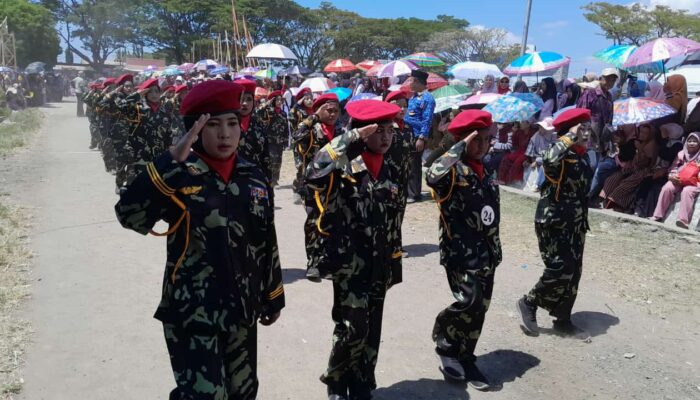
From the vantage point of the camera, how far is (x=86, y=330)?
504 cm

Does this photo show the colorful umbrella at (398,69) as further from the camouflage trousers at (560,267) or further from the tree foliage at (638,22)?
the tree foliage at (638,22)

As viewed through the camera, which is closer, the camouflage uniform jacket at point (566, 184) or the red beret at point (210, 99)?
the red beret at point (210, 99)

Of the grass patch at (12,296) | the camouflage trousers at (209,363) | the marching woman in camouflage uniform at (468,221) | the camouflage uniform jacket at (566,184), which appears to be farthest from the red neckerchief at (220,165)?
the camouflage uniform jacket at (566,184)

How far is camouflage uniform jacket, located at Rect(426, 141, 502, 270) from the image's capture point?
4148 millimetres

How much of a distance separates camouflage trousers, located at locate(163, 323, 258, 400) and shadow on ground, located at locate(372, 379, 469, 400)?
1468mm

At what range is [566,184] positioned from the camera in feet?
16.3

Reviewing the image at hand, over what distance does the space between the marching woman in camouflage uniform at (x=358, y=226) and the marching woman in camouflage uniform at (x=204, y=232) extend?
0.86 m

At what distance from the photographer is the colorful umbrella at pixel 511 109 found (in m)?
10.4

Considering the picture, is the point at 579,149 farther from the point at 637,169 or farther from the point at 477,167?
the point at 637,169

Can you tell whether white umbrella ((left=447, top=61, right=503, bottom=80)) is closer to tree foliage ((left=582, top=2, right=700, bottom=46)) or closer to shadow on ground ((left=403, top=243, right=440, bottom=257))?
shadow on ground ((left=403, top=243, right=440, bottom=257))

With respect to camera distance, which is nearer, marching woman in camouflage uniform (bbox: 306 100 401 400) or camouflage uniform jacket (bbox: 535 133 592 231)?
marching woman in camouflage uniform (bbox: 306 100 401 400)

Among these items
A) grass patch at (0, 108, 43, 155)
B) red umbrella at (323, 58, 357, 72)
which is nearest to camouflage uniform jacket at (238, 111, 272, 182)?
grass patch at (0, 108, 43, 155)

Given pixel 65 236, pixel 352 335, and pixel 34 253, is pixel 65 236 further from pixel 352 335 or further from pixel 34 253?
pixel 352 335

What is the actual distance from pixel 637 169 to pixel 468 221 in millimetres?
6420
